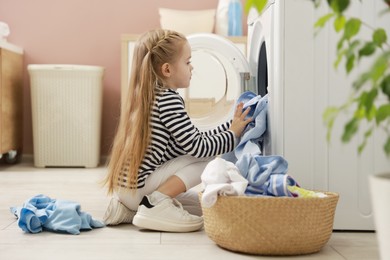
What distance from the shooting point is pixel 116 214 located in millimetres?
1825

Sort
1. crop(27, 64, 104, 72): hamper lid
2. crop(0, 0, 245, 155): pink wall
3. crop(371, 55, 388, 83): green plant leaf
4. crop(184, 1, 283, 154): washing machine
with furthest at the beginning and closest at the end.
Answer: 1. crop(0, 0, 245, 155): pink wall
2. crop(27, 64, 104, 72): hamper lid
3. crop(184, 1, 283, 154): washing machine
4. crop(371, 55, 388, 83): green plant leaf

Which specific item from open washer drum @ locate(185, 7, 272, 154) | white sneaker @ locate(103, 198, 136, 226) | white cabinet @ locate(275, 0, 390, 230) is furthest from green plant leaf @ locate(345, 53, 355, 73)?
open washer drum @ locate(185, 7, 272, 154)

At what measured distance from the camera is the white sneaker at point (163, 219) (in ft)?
5.71

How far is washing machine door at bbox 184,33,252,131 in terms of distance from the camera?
2.65 metres

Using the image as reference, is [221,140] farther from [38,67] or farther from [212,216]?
[38,67]

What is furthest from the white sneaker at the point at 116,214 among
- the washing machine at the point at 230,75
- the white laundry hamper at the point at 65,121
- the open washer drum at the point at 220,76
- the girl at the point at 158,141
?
the white laundry hamper at the point at 65,121

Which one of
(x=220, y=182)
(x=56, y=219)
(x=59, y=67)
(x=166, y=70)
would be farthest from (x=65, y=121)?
(x=220, y=182)

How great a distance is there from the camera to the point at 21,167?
355 centimetres

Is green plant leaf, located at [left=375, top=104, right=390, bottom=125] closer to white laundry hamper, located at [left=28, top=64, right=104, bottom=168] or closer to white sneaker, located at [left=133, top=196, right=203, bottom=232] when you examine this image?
white sneaker, located at [left=133, top=196, right=203, bottom=232]

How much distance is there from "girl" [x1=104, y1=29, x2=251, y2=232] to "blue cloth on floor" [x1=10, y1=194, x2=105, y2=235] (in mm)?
91

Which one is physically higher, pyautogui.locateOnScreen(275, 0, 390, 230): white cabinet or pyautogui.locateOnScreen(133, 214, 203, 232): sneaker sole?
pyautogui.locateOnScreen(275, 0, 390, 230): white cabinet

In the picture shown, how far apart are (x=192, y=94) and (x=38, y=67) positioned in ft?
3.21

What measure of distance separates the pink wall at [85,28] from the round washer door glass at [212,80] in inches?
32.2

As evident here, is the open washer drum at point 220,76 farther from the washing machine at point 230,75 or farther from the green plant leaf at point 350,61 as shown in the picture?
the green plant leaf at point 350,61
